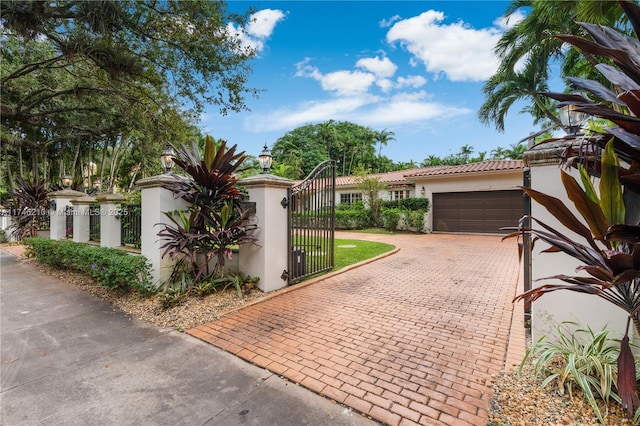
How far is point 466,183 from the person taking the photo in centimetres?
1498

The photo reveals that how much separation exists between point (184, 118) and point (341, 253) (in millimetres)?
6870

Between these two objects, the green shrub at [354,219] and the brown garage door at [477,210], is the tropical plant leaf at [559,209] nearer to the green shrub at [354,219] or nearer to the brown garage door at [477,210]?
the brown garage door at [477,210]

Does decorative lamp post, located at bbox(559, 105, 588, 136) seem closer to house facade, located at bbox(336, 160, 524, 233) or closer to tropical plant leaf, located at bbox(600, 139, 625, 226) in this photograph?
tropical plant leaf, located at bbox(600, 139, 625, 226)

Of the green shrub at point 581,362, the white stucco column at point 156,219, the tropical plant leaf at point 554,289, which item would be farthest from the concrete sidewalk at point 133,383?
the green shrub at point 581,362

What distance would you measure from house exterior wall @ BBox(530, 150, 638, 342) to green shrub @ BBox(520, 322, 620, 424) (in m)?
0.10

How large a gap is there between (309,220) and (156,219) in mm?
2817

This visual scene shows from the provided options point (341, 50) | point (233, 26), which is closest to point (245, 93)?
point (233, 26)

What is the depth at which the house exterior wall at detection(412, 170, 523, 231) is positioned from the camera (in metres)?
13.9

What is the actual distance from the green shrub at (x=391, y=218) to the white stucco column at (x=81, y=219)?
13.5m

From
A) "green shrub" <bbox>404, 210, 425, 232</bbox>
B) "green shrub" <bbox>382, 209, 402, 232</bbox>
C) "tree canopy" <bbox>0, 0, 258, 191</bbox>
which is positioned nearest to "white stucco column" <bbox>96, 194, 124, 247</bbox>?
"tree canopy" <bbox>0, 0, 258, 191</bbox>

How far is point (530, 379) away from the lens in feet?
8.26

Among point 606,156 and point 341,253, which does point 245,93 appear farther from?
point 606,156

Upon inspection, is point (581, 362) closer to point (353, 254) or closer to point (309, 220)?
point (309, 220)

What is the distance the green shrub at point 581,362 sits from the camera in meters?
2.12
